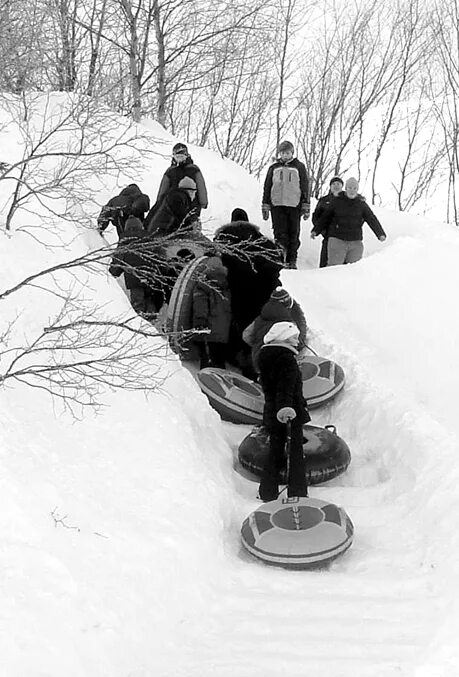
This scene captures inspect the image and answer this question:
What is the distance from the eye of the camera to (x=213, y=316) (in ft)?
24.2

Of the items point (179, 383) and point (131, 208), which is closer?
point (179, 383)

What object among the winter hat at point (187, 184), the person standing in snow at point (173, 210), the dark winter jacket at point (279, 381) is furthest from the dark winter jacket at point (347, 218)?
the dark winter jacket at point (279, 381)

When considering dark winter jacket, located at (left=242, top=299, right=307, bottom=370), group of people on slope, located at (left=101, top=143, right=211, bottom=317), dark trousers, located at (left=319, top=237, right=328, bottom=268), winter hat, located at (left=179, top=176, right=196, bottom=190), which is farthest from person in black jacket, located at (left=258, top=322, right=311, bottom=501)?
dark trousers, located at (left=319, top=237, right=328, bottom=268)

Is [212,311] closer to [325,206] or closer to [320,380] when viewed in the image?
[320,380]

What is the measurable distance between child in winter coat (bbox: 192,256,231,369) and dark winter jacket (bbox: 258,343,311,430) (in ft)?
6.00

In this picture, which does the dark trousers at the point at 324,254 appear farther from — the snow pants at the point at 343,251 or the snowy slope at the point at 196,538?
the snowy slope at the point at 196,538

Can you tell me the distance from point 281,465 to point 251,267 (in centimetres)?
255

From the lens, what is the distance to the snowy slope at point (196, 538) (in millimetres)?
3285

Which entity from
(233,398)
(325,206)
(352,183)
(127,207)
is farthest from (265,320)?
(325,206)

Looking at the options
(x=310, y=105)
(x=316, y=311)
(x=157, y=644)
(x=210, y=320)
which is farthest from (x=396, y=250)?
(x=310, y=105)

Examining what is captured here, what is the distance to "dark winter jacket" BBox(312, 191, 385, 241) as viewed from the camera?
961cm

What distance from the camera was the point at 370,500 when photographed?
5559mm

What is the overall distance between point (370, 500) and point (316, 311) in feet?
12.0

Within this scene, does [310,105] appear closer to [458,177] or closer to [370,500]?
[458,177]
